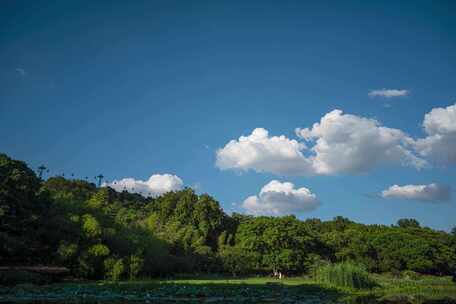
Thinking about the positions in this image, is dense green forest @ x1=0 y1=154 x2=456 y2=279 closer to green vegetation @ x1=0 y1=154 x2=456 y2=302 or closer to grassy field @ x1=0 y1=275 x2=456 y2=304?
green vegetation @ x1=0 y1=154 x2=456 y2=302

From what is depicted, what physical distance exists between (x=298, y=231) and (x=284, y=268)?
5758 millimetres

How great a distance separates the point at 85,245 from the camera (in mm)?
32812

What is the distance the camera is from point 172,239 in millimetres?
48406

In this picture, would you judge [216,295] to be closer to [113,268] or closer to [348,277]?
[348,277]

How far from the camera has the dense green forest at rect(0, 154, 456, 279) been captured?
3011 centimetres

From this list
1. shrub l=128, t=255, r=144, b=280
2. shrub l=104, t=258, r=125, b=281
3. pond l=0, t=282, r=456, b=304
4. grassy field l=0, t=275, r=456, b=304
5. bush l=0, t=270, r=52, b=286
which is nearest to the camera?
pond l=0, t=282, r=456, b=304

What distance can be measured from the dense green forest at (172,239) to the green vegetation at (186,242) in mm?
89

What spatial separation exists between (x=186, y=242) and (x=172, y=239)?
3.52 meters

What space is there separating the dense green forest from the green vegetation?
89mm

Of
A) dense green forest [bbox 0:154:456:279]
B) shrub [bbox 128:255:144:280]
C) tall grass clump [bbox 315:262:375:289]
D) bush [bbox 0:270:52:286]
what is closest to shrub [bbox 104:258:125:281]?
dense green forest [bbox 0:154:456:279]

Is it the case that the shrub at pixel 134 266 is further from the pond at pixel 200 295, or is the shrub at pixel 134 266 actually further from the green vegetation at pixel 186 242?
the pond at pixel 200 295

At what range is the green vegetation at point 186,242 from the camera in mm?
29266

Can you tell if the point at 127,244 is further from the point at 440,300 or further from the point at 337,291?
the point at 440,300

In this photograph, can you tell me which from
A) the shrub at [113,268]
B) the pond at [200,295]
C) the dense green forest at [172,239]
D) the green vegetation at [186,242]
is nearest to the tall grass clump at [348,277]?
the green vegetation at [186,242]
